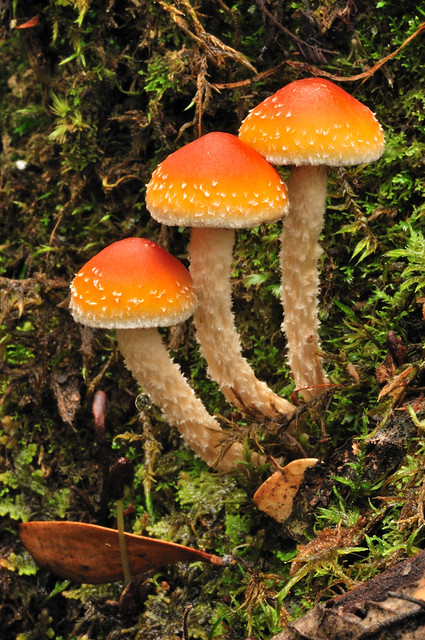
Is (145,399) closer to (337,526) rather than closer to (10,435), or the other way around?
(10,435)

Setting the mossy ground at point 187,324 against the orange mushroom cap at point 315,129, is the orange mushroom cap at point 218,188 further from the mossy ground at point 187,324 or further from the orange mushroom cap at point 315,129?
the mossy ground at point 187,324

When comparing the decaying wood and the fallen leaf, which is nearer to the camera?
the decaying wood

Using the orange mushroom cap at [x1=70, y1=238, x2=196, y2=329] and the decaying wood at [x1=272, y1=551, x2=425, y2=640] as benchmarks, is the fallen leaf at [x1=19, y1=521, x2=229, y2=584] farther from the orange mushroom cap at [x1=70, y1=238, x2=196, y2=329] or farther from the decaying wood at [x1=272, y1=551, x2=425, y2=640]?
the orange mushroom cap at [x1=70, y1=238, x2=196, y2=329]

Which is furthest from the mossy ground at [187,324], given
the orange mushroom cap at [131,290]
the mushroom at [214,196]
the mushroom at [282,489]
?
the orange mushroom cap at [131,290]

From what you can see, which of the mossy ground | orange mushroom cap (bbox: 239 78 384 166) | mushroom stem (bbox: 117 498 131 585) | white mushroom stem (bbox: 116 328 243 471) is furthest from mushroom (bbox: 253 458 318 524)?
orange mushroom cap (bbox: 239 78 384 166)

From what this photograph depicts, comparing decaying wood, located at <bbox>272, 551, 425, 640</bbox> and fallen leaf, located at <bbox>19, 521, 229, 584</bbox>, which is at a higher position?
decaying wood, located at <bbox>272, 551, 425, 640</bbox>

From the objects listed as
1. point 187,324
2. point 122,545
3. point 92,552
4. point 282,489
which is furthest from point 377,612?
point 187,324
